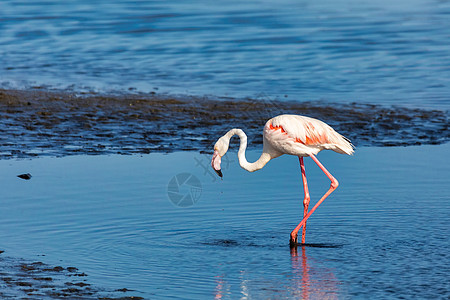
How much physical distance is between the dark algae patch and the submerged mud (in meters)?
4.36

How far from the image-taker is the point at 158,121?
1237 cm

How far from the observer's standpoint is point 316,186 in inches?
348

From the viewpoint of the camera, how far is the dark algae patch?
17.6 ft

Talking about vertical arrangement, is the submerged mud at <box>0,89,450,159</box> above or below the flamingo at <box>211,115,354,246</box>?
above

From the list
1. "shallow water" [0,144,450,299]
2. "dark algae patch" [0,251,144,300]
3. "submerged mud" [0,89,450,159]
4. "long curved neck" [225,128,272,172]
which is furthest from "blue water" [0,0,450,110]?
"dark algae patch" [0,251,144,300]

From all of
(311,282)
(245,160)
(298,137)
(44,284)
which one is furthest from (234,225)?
(44,284)

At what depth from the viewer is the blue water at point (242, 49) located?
1502cm

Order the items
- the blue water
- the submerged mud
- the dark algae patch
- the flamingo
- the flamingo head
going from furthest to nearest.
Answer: the blue water → the submerged mud → the flamingo → the flamingo head → the dark algae patch

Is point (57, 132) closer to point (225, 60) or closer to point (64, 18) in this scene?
point (225, 60)

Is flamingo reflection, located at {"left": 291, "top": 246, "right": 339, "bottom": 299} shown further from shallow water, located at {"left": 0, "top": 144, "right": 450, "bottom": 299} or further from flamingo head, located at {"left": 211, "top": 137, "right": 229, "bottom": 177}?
flamingo head, located at {"left": 211, "top": 137, "right": 229, "bottom": 177}

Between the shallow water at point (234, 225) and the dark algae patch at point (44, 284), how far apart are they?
0.15 meters

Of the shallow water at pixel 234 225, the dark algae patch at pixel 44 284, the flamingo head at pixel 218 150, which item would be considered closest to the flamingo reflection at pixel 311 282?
the shallow water at pixel 234 225

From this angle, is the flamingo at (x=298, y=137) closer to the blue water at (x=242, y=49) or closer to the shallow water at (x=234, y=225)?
the shallow water at (x=234, y=225)

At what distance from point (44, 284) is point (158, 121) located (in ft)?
22.7
